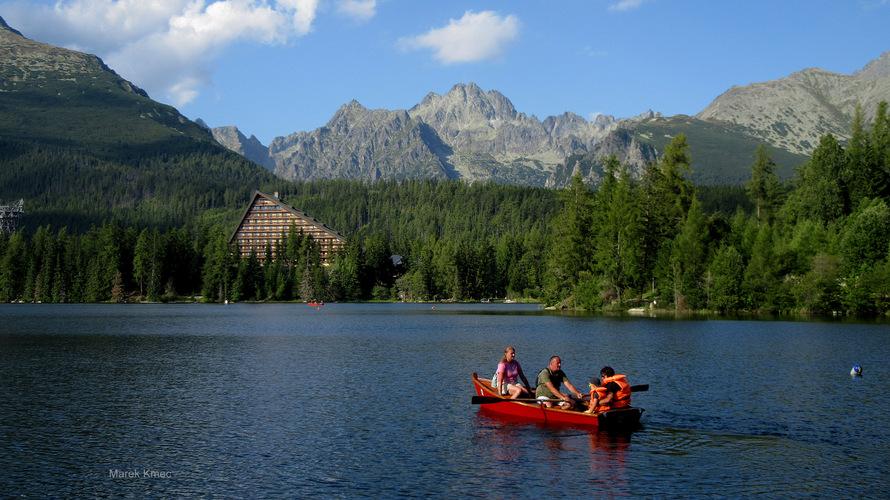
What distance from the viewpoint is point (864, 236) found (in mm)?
102250

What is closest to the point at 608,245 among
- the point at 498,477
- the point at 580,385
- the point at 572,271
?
the point at 572,271

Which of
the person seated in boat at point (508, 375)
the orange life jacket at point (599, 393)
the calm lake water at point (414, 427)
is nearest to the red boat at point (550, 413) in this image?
the orange life jacket at point (599, 393)

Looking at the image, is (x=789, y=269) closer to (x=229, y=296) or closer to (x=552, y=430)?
(x=552, y=430)

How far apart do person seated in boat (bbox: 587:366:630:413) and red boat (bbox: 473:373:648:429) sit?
37cm

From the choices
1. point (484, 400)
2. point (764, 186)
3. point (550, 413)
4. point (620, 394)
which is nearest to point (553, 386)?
point (550, 413)

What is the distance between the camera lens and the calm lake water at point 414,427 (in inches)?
831

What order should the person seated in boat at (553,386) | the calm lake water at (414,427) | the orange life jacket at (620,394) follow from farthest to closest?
the person seated in boat at (553,386), the orange life jacket at (620,394), the calm lake water at (414,427)

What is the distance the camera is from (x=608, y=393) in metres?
28.5

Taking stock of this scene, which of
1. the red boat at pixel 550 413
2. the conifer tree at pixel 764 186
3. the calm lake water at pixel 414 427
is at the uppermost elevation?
the conifer tree at pixel 764 186

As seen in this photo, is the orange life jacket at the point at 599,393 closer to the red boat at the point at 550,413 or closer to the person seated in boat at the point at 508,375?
the red boat at the point at 550,413

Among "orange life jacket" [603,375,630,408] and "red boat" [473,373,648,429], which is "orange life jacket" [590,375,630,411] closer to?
"orange life jacket" [603,375,630,408]

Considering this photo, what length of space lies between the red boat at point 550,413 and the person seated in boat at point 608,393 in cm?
37

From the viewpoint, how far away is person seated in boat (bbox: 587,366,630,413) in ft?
92.7

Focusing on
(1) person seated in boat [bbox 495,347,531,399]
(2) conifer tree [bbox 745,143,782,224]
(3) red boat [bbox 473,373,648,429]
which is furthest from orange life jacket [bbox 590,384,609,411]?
(2) conifer tree [bbox 745,143,782,224]
